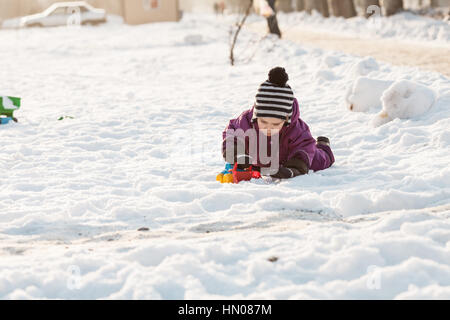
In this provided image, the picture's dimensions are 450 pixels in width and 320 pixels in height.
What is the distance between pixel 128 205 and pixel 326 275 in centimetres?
173

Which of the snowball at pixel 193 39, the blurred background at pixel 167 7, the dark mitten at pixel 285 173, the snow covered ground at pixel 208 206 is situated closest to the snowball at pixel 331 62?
the snow covered ground at pixel 208 206

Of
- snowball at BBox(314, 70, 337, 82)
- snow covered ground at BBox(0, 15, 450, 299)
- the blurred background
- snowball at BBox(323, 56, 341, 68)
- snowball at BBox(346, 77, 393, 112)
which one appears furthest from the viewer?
the blurred background

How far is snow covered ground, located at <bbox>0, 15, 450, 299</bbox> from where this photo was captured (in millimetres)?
2838

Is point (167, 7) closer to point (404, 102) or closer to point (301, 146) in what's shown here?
point (404, 102)

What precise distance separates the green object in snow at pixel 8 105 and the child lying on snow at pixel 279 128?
385 cm

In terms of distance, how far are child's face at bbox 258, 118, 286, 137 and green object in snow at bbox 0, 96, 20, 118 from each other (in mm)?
4085

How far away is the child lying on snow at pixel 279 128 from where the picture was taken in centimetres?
456

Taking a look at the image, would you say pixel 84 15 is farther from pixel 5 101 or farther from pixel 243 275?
pixel 243 275

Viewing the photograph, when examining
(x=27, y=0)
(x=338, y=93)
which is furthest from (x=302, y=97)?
(x=27, y=0)

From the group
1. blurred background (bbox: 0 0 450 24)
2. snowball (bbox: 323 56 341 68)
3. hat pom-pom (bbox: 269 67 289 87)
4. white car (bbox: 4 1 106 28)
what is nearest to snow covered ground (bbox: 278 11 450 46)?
blurred background (bbox: 0 0 450 24)

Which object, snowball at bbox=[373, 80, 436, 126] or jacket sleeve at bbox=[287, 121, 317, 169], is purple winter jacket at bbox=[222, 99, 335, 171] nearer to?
jacket sleeve at bbox=[287, 121, 317, 169]

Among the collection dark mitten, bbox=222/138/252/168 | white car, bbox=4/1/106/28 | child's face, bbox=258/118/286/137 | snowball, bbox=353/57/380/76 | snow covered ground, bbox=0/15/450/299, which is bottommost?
snow covered ground, bbox=0/15/450/299

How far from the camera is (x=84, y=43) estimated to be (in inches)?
797
